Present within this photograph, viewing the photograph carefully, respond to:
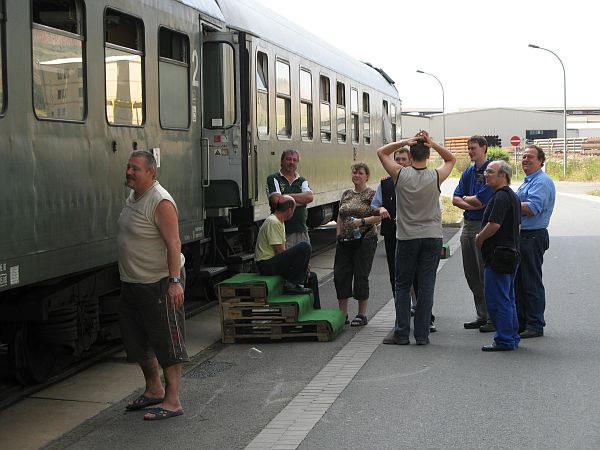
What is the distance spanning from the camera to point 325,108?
17.4m

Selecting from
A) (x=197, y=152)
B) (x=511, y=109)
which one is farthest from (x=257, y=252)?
(x=511, y=109)

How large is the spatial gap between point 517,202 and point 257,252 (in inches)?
101

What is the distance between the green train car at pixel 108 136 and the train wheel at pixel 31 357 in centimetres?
1

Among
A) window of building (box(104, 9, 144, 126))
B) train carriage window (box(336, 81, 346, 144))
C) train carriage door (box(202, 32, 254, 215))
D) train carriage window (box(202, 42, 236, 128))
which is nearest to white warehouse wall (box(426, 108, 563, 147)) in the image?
train carriage window (box(336, 81, 346, 144))

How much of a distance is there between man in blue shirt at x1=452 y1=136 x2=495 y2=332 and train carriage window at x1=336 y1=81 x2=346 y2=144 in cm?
823

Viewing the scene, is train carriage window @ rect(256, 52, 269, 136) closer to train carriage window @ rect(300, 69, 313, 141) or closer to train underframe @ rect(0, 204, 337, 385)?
train carriage window @ rect(300, 69, 313, 141)

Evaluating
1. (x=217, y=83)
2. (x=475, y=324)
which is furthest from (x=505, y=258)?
(x=217, y=83)

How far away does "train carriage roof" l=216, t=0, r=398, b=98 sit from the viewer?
1273 cm

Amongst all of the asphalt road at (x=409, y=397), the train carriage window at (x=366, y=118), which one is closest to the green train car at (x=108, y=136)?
the asphalt road at (x=409, y=397)

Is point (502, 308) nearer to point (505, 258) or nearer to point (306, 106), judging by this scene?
point (505, 258)

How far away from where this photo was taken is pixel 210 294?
12680 mm

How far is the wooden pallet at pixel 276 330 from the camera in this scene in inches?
391

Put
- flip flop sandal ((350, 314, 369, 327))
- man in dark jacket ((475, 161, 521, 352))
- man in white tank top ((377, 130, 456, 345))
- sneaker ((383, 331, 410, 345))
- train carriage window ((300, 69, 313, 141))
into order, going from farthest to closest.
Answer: train carriage window ((300, 69, 313, 141)) < flip flop sandal ((350, 314, 369, 327)) < sneaker ((383, 331, 410, 345)) < man in white tank top ((377, 130, 456, 345)) < man in dark jacket ((475, 161, 521, 352))

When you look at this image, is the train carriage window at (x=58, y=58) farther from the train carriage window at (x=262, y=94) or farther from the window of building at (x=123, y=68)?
the train carriage window at (x=262, y=94)
